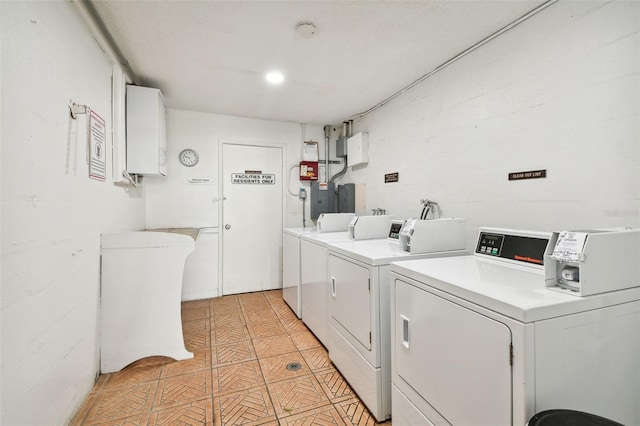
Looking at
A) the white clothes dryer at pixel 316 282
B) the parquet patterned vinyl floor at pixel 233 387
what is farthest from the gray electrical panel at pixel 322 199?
the parquet patterned vinyl floor at pixel 233 387

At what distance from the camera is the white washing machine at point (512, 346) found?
2.96 ft

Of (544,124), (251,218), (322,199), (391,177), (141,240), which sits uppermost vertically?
(544,124)

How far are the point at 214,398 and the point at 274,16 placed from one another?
256 cm

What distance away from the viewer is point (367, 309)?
1.70m

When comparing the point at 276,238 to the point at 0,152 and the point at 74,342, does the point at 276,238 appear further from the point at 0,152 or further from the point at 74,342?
the point at 0,152

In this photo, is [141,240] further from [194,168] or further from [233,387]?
[194,168]

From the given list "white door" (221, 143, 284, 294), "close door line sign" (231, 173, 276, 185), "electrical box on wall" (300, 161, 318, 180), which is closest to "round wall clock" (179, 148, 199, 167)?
"white door" (221, 143, 284, 294)

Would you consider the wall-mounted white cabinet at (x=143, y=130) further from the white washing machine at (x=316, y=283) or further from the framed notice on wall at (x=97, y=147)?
the white washing machine at (x=316, y=283)

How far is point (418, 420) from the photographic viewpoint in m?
1.32

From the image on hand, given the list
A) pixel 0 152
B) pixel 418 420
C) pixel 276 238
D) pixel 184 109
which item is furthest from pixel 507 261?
pixel 184 109

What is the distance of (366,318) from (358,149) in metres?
2.54

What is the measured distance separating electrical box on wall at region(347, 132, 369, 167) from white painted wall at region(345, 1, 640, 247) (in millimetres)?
996

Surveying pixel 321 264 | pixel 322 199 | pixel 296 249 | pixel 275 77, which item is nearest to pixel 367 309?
pixel 321 264

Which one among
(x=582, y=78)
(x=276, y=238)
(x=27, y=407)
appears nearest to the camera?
(x=27, y=407)
